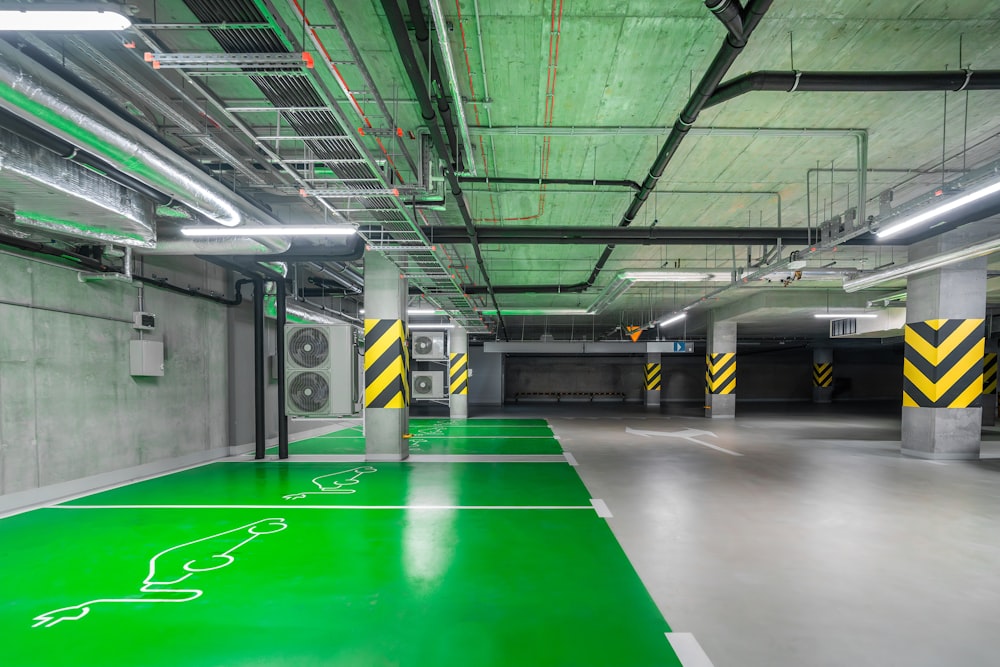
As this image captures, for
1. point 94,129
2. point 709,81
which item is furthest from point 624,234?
point 94,129

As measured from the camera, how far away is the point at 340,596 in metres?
3.23

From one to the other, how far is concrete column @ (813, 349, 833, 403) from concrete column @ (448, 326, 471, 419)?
77.6 ft

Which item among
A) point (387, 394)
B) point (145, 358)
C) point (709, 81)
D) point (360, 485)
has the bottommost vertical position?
point (360, 485)

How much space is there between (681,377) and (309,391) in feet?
89.9

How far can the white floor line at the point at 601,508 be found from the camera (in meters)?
5.04

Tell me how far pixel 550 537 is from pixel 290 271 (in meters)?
8.75

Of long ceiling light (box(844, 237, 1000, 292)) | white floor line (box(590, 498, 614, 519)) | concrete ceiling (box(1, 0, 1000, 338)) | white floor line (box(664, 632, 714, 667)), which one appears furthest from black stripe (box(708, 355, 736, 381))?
white floor line (box(664, 632, 714, 667))

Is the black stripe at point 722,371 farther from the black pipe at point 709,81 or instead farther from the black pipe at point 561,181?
the black pipe at point 709,81

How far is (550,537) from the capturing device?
14.3ft

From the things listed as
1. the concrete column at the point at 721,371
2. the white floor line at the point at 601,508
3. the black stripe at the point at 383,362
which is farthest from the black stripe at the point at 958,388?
the black stripe at the point at 383,362

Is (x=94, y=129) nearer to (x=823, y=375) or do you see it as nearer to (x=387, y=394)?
(x=387, y=394)

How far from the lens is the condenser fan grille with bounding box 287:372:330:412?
7.59 m

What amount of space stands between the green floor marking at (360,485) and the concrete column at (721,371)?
1215 cm

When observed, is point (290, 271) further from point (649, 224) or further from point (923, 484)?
point (923, 484)
